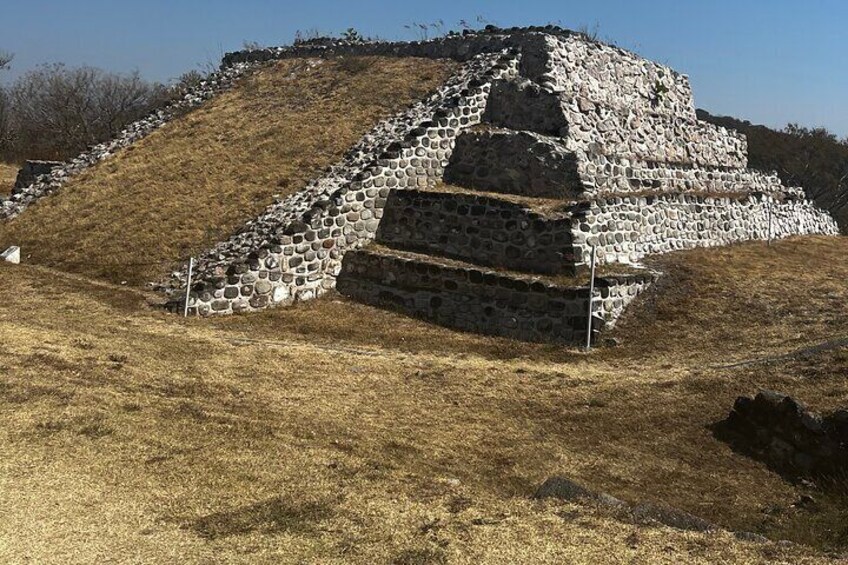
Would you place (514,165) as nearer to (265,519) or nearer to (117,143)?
(265,519)

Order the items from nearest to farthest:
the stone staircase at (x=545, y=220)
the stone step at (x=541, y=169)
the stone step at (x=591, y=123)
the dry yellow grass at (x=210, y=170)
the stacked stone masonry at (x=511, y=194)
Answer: the stone staircase at (x=545, y=220), the stacked stone masonry at (x=511, y=194), the stone step at (x=541, y=169), the dry yellow grass at (x=210, y=170), the stone step at (x=591, y=123)

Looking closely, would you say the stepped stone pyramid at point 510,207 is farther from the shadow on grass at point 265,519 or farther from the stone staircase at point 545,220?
the shadow on grass at point 265,519

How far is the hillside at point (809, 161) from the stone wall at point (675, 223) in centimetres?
1981

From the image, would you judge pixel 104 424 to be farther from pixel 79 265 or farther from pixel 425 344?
pixel 79 265

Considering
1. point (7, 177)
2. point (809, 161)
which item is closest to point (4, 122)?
point (7, 177)

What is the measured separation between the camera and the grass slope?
5.75 m

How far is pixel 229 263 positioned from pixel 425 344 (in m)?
4.77

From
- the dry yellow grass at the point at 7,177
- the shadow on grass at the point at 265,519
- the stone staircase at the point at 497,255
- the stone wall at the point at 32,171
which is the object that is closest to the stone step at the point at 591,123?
the stone staircase at the point at 497,255

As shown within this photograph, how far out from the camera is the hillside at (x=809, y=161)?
141ft

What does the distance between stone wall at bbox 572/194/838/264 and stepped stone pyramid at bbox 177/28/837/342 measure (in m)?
0.05

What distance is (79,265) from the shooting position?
17.5 metres

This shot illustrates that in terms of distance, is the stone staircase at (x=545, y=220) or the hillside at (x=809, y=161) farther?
the hillside at (x=809, y=161)

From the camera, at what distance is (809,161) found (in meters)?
44.5

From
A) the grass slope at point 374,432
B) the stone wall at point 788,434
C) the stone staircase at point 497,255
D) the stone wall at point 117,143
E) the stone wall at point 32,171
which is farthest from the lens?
the stone wall at point 32,171
